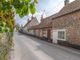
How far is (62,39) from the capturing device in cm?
2605

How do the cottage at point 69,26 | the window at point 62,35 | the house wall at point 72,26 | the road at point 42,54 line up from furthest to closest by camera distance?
the window at point 62,35 → the cottage at point 69,26 → the house wall at point 72,26 → the road at point 42,54

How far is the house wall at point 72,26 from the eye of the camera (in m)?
21.0

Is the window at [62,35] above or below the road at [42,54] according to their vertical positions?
above

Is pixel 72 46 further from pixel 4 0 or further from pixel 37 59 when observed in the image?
pixel 4 0

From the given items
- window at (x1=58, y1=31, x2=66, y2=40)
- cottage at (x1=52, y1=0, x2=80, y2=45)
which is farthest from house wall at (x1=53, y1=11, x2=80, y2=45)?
window at (x1=58, y1=31, x2=66, y2=40)

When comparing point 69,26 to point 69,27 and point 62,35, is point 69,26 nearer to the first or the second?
point 69,27

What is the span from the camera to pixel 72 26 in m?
22.6

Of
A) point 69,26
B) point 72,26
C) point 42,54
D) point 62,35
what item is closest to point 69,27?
point 69,26

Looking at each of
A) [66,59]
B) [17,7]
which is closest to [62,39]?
[66,59]

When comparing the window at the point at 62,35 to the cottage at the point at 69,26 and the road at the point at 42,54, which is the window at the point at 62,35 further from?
the road at the point at 42,54

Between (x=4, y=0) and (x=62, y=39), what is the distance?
24698 mm

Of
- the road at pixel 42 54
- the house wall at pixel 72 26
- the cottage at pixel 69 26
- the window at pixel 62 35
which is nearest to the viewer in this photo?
the road at pixel 42 54

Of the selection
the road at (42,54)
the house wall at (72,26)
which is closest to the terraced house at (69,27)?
the house wall at (72,26)

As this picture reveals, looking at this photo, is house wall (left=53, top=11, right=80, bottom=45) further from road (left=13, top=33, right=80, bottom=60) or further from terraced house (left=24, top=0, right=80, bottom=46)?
road (left=13, top=33, right=80, bottom=60)
